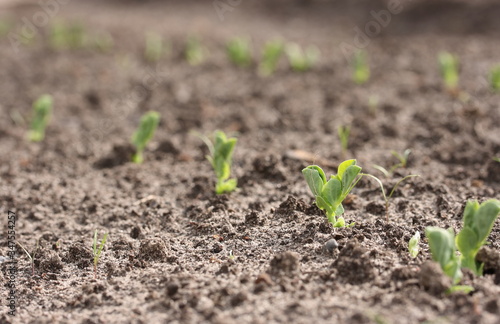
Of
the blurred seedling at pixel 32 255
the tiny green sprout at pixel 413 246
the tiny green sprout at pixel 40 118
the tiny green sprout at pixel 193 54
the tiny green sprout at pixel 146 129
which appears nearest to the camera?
the tiny green sprout at pixel 413 246

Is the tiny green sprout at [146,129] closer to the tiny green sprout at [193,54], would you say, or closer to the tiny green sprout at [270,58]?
the tiny green sprout at [270,58]

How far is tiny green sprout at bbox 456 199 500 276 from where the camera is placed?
188 centimetres

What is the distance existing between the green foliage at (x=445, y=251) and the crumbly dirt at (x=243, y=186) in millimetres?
33

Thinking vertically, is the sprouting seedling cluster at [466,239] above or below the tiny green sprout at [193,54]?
below

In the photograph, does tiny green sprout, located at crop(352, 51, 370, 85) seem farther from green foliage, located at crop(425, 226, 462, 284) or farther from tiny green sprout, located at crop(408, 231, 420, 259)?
green foliage, located at crop(425, 226, 462, 284)

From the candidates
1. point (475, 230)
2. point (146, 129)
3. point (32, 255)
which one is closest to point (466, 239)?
point (475, 230)

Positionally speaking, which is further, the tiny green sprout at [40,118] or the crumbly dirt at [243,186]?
the tiny green sprout at [40,118]

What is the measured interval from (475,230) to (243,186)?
1330mm

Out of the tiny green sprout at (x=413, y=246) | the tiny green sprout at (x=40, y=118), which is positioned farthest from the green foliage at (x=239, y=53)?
the tiny green sprout at (x=413, y=246)

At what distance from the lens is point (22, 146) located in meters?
3.88

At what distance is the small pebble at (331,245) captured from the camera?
2.19 metres

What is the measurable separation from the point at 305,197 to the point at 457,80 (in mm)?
2500

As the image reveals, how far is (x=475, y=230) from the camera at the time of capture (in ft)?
6.31

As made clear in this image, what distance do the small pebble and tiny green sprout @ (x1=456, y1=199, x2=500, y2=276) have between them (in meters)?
0.45
